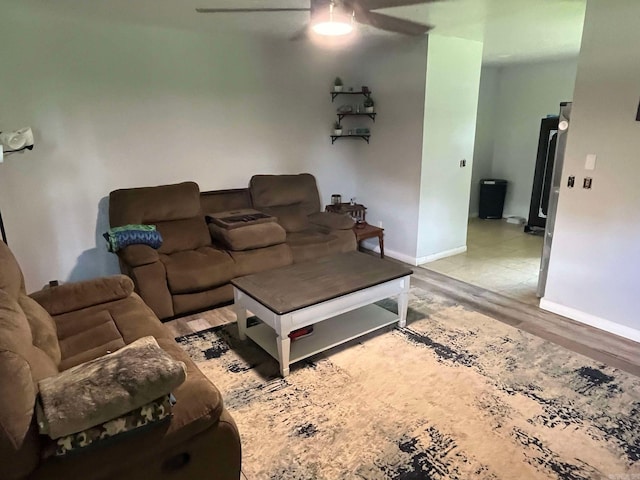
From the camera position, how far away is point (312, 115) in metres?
4.76

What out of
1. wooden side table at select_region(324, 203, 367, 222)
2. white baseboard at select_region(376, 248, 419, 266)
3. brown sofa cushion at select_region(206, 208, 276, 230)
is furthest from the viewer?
wooden side table at select_region(324, 203, 367, 222)

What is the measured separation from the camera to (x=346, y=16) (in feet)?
8.02

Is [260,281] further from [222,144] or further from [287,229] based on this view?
[222,144]

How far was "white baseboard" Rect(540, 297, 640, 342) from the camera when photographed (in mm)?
2919

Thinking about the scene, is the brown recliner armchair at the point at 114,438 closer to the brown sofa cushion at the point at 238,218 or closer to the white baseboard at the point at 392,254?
the brown sofa cushion at the point at 238,218

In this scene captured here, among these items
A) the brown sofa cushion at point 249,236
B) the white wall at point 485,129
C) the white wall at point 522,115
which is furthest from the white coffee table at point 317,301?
the white wall at point 522,115

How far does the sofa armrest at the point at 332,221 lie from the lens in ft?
13.8

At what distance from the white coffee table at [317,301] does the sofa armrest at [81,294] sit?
72 cm

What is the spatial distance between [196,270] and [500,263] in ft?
10.7

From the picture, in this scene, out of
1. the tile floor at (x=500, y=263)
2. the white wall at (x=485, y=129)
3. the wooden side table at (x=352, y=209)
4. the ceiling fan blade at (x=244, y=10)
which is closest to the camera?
the ceiling fan blade at (x=244, y=10)

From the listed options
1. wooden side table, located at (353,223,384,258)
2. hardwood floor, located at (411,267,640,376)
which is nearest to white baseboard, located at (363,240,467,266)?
wooden side table, located at (353,223,384,258)

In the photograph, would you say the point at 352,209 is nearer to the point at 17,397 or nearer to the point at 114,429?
the point at 114,429

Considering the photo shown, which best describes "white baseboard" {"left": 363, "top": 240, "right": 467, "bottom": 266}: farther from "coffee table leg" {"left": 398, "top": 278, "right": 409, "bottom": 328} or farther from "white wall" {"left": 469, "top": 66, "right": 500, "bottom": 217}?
"white wall" {"left": 469, "top": 66, "right": 500, "bottom": 217}

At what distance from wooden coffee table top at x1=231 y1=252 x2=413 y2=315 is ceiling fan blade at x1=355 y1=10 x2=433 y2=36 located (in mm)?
1874
